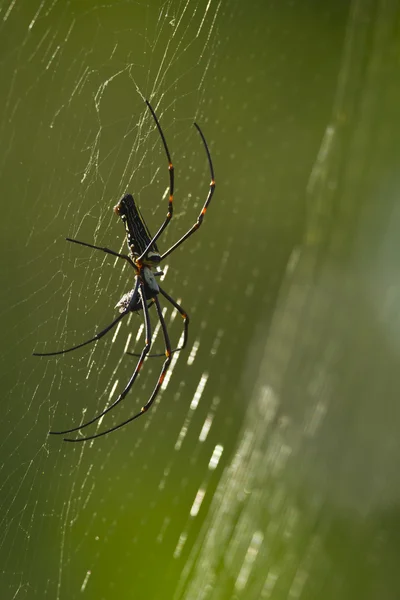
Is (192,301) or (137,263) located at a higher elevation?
(192,301)

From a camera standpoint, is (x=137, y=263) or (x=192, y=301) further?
(x=192, y=301)

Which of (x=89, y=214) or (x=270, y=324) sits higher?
(x=270, y=324)

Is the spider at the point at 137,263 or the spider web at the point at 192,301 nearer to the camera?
the spider at the point at 137,263

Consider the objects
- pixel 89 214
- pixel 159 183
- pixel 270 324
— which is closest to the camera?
pixel 89 214

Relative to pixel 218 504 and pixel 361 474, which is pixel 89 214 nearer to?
pixel 218 504

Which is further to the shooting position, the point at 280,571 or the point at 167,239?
the point at 280,571

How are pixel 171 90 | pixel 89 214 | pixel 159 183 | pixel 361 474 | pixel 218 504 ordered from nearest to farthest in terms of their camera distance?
pixel 89 214, pixel 171 90, pixel 159 183, pixel 218 504, pixel 361 474

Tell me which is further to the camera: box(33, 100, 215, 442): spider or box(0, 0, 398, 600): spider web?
box(0, 0, 398, 600): spider web

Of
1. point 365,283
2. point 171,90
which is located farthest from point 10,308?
point 365,283
